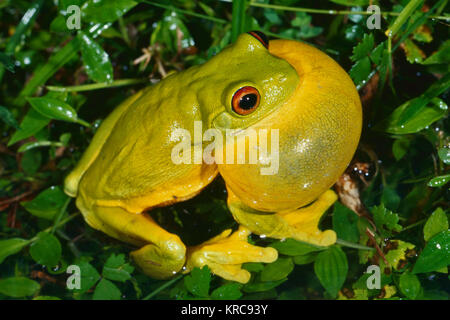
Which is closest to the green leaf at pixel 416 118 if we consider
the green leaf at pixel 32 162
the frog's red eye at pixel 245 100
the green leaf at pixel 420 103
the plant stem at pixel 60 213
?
the green leaf at pixel 420 103

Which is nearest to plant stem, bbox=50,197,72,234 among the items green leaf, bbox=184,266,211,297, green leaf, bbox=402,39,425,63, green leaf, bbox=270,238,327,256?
green leaf, bbox=184,266,211,297

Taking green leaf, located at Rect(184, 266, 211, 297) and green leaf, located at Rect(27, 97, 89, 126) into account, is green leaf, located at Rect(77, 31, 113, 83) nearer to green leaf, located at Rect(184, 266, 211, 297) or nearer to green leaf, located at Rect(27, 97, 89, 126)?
green leaf, located at Rect(27, 97, 89, 126)

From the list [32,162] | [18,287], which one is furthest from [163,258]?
[32,162]

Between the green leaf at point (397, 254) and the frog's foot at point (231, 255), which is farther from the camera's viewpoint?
the frog's foot at point (231, 255)

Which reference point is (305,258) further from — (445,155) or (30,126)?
(30,126)

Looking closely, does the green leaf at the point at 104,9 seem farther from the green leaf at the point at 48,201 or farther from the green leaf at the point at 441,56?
the green leaf at the point at 441,56

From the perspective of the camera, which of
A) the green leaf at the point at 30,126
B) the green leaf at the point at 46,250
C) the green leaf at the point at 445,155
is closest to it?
the green leaf at the point at 445,155
